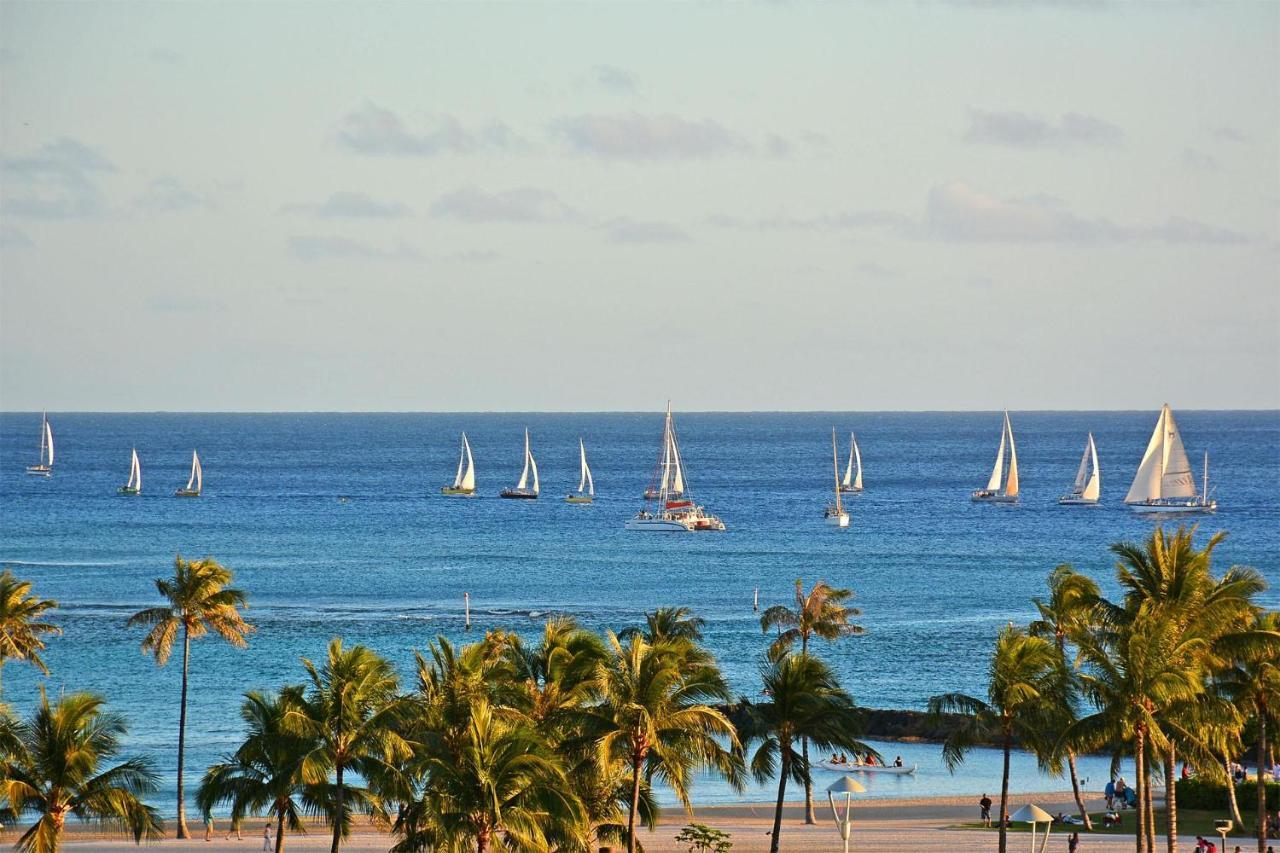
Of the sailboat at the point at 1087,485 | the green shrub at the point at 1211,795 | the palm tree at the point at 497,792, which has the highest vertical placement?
the sailboat at the point at 1087,485

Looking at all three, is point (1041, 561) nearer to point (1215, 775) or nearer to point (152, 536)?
point (152, 536)

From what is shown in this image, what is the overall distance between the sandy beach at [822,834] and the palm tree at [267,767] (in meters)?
9.80

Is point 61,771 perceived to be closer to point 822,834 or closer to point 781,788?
point 781,788

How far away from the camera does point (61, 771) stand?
3519 centimetres

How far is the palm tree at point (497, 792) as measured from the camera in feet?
105

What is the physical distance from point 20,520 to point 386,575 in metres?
64.4

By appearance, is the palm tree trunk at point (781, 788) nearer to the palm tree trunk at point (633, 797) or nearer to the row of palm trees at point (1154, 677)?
the row of palm trees at point (1154, 677)

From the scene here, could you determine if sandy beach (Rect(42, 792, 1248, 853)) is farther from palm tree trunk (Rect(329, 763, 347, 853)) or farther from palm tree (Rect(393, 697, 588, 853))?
palm tree (Rect(393, 697, 588, 853))

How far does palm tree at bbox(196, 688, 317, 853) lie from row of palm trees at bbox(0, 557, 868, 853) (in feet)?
0.15

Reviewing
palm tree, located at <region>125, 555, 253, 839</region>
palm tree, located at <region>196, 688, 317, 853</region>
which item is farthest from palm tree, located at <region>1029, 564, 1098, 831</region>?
palm tree, located at <region>125, 555, 253, 839</region>

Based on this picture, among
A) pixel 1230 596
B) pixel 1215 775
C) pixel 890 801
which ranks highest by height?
pixel 1230 596

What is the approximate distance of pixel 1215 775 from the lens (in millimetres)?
38875

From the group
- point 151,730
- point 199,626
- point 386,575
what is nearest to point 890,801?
point 199,626

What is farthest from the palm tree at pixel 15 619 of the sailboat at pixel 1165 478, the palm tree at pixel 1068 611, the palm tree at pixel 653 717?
the sailboat at pixel 1165 478
